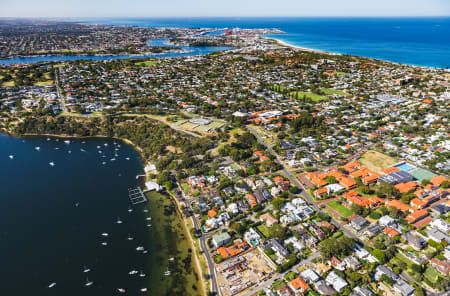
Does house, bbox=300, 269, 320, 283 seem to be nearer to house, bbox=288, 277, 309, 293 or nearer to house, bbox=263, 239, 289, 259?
house, bbox=288, 277, 309, 293

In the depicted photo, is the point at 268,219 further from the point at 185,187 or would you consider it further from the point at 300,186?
the point at 185,187

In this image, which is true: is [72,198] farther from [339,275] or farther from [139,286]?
[339,275]

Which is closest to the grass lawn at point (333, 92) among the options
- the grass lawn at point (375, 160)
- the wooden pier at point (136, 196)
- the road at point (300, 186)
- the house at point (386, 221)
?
the grass lawn at point (375, 160)

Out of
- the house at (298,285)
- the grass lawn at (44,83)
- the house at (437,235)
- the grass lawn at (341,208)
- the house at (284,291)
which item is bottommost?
the house at (284,291)

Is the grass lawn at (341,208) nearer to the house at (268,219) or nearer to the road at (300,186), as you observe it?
the road at (300,186)

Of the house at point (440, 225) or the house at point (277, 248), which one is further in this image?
the house at point (440, 225)

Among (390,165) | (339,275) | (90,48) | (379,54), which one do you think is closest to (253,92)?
(390,165)

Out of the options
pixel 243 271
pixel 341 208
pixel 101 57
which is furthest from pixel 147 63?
pixel 243 271
